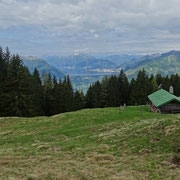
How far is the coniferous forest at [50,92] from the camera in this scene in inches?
1873

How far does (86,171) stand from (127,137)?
26.1ft

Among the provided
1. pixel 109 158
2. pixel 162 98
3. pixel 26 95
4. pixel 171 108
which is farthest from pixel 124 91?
pixel 109 158

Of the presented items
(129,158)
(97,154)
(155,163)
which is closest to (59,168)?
(97,154)

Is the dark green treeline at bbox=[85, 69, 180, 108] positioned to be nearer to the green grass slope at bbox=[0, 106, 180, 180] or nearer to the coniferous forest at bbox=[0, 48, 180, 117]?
the coniferous forest at bbox=[0, 48, 180, 117]

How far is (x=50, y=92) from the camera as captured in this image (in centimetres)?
7062

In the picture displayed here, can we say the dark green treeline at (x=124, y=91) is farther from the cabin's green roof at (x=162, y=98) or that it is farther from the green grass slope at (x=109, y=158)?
the green grass slope at (x=109, y=158)

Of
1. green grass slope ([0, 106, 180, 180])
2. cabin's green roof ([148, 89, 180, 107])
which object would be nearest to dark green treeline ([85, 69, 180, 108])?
cabin's green roof ([148, 89, 180, 107])

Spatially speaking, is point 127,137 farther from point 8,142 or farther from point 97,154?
point 8,142

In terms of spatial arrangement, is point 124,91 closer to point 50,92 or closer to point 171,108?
point 50,92

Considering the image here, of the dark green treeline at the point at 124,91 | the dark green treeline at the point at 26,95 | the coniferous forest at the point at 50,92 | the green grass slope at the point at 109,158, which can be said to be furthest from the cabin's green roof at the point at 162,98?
the dark green treeline at the point at 26,95

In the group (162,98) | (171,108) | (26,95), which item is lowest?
(171,108)

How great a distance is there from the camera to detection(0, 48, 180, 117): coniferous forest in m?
47.6

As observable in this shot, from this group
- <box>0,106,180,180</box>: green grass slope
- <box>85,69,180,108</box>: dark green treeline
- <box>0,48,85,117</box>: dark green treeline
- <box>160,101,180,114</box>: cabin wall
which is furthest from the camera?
<box>85,69,180,108</box>: dark green treeline

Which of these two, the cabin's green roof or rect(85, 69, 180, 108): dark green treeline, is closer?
the cabin's green roof
